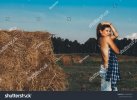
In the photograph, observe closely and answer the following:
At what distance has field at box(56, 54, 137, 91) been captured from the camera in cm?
1479

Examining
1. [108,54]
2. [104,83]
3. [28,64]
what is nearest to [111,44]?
[108,54]

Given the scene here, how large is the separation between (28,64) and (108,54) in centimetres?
200

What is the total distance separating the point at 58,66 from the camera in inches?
582

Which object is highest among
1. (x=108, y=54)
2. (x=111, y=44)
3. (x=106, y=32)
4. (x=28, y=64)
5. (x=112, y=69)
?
(x=106, y=32)

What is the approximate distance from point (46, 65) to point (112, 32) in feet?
6.38

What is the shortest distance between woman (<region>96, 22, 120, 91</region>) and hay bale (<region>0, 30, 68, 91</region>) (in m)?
1.49

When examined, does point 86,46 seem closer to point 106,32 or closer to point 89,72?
point 106,32

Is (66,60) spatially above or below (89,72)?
above

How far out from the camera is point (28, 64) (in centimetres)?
1409

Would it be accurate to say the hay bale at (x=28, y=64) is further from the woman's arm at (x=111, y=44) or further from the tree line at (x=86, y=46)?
the woman's arm at (x=111, y=44)

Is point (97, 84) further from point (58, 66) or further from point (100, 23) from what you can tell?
point (100, 23)

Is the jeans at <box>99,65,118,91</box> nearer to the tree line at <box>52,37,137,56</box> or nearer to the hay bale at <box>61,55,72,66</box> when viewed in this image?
the tree line at <box>52,37,137,56</box>

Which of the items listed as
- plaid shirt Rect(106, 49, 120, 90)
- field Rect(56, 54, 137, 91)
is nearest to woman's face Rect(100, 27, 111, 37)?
plaid shirt Rect(106, 49, 120, 90)

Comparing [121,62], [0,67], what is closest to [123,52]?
[121,62]
